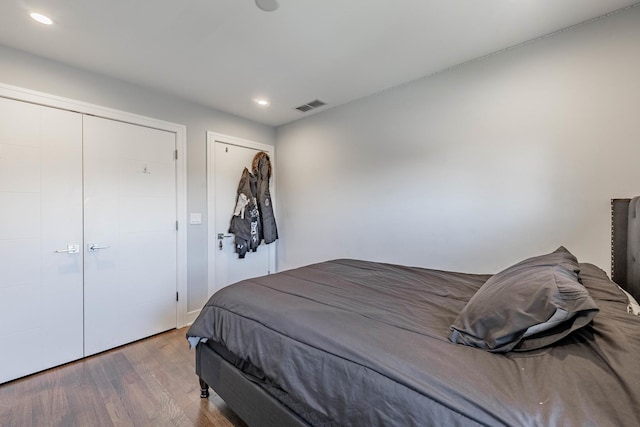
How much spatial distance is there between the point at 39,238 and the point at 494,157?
3659 millimetres

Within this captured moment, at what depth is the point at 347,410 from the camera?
92cm

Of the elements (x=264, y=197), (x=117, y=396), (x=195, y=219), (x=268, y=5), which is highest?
(x=268, y=5)

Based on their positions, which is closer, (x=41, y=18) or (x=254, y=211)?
(x=41, y=18)

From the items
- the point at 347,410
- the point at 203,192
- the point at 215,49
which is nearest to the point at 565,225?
the point at 347,410

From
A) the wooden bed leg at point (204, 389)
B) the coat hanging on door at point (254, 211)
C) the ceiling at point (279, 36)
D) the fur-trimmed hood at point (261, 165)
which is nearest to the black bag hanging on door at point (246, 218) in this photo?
the coat hanging on door at point (254, 211)

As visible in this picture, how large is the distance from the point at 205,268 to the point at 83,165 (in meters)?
1.52

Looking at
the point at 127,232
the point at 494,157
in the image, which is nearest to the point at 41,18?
the point at 127,232

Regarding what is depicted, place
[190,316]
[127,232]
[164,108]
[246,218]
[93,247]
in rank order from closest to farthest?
[93,247]
[127,232]
[164,108]
[190,316]
[246,218]

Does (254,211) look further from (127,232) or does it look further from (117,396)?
(117,396)

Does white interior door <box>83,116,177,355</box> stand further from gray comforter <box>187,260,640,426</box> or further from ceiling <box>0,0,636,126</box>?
gray comforter <box>187,260,640,426</box>

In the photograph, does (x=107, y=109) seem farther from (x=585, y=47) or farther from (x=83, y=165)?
(x=585, y=47)

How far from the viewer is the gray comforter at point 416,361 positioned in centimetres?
68

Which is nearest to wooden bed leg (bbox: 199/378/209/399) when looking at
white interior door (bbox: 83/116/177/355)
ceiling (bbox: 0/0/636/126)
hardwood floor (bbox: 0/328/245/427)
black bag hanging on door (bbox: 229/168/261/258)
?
hardwood floor (bbox: 0/328/245/427)

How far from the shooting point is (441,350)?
93cm
